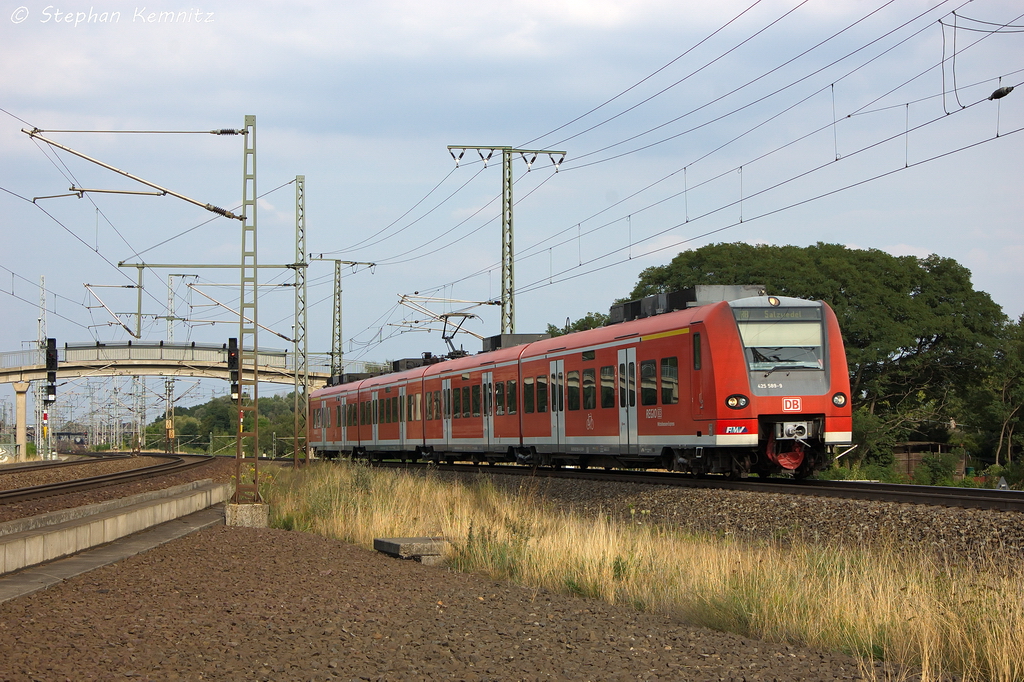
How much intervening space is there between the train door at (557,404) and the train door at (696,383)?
6.01m

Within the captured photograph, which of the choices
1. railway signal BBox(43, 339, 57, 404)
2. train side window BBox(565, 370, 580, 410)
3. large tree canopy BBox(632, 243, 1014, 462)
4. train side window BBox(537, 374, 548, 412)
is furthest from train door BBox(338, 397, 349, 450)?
train side window BBox(565, 370, 580, 410)

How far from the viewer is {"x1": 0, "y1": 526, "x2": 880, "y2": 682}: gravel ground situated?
6574mm

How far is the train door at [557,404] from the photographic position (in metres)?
24.2

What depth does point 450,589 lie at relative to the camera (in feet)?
32.2

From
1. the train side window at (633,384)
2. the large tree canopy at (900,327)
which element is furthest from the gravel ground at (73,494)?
the large tree canopy at (900,327)

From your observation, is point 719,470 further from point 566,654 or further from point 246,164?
point 566,654

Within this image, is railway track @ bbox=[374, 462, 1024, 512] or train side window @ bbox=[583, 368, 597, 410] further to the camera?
train side window @ bbox=[583, 368, 597, 410]

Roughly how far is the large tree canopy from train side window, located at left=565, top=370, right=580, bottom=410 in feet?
89.3

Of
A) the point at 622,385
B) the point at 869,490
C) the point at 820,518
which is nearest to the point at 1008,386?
the point at 622,385

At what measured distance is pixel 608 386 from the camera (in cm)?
2166

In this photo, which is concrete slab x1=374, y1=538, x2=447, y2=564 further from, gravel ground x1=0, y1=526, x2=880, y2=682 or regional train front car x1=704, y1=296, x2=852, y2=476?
regional train front car x1=704, y1=296, x2=852, y2=476

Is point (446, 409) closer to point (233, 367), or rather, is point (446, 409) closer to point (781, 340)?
point (233, 367)

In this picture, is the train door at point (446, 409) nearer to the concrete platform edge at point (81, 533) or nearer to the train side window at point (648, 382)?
the concrete platform edge at point (81, 533)

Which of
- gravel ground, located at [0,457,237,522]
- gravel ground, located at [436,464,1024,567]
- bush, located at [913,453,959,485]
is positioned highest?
gravel ground, located at [436,464,1024,567]
